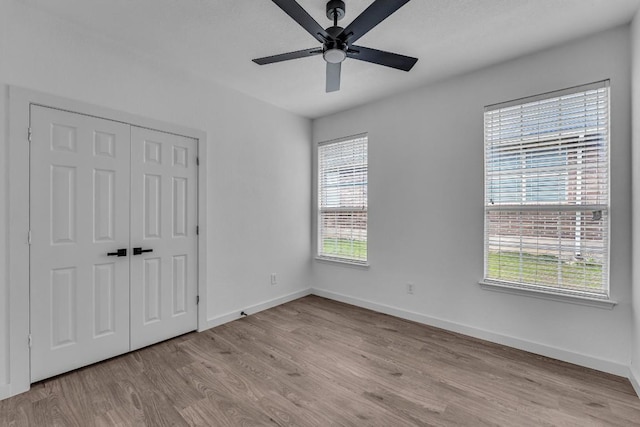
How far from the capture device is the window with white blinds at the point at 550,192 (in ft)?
7.80

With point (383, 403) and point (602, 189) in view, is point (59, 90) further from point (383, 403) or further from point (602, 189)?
point (602, 189)

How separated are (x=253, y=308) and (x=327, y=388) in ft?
5.81

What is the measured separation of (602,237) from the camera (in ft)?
7.73

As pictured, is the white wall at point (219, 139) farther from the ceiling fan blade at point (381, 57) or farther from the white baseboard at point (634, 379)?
the white baseboard at point (634, 379)

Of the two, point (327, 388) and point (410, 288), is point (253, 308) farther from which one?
point (410, 288)

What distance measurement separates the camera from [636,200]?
212 centimetres

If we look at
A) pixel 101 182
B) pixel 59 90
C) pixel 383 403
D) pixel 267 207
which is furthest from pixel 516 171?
pixel 59 90

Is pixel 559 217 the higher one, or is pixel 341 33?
pixel 341 33

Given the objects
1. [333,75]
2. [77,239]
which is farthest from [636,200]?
[77,239]

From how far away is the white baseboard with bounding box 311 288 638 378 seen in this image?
232 centimetres

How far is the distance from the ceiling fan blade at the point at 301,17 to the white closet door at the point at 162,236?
184 cm

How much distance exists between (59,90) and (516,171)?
13.0 feet

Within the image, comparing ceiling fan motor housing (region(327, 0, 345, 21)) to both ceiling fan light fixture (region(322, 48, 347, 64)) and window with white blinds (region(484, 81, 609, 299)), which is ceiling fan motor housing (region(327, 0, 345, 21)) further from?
window with white blinds (region(484, 81, 609, 299))

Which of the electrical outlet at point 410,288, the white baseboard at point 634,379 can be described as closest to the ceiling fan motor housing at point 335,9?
the electrical outlet at point 410,288
